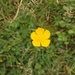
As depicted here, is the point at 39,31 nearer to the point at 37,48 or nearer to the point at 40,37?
the point at 40,37

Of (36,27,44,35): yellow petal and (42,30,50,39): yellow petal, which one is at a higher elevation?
(36,27,44,35): yellow petal

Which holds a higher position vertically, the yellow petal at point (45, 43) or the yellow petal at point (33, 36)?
the yellow petal at point (33, 36)

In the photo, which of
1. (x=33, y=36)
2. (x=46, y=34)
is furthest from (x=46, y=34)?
(x=33, y=36)

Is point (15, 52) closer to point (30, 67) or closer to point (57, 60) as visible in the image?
point (30, 67)

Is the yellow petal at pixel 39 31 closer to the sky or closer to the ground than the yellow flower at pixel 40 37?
closer to the sky
